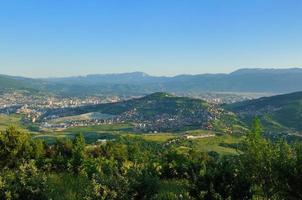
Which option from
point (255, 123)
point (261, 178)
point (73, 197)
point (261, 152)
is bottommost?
point (73, 197)

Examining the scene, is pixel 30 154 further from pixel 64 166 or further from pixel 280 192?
pixel 280 192

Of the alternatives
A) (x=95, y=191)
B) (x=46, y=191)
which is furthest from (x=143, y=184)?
(x=46, y=191)

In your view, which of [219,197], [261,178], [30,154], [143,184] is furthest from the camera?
[30,154]

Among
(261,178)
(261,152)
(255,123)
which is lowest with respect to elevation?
(261,178)

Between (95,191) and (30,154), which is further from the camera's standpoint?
(30,154)

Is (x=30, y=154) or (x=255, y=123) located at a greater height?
(x=255, y=123)

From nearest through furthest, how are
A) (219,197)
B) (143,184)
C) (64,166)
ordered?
(219,197) < (143,184) < (64,166)

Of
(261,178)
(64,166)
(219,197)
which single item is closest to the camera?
(219,197)

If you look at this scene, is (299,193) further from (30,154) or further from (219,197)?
(30,154)

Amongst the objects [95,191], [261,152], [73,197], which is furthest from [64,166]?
[261,152]
